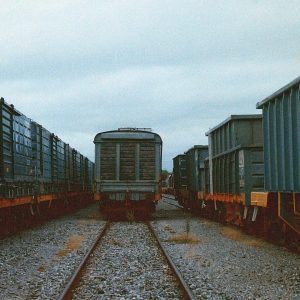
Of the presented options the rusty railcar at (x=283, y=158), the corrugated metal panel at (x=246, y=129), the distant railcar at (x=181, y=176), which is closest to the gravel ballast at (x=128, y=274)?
the rusty railcar at (x=283, y=158)

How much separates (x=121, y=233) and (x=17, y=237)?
2.91 meters

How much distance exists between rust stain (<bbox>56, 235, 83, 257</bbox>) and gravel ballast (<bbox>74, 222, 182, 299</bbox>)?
56 cm

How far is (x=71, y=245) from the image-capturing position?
1299 centimetres

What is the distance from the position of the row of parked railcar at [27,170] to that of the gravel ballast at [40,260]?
95cm

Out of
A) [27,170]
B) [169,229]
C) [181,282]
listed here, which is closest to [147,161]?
[169,229]

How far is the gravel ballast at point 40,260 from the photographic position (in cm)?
753

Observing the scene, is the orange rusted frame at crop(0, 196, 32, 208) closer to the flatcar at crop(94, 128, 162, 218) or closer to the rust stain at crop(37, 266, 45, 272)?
the rust stain at crop(37, 266, 45, 272)

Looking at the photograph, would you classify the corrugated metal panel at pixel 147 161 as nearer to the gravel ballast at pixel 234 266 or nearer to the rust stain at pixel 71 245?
the gravel ballast at pixel 234 266

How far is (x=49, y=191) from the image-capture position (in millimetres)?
21016

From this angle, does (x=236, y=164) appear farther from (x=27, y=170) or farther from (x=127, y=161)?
(x=127, y=161)

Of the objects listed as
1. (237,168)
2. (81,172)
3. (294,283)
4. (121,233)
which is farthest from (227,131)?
(81,172)

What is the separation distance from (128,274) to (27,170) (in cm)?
892

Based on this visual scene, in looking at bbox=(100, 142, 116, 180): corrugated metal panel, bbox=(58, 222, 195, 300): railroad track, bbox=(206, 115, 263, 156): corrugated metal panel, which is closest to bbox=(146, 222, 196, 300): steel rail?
bbox=(58, 222, 195, 300): railroad track

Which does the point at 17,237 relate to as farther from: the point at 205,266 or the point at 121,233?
the point at 205,266
